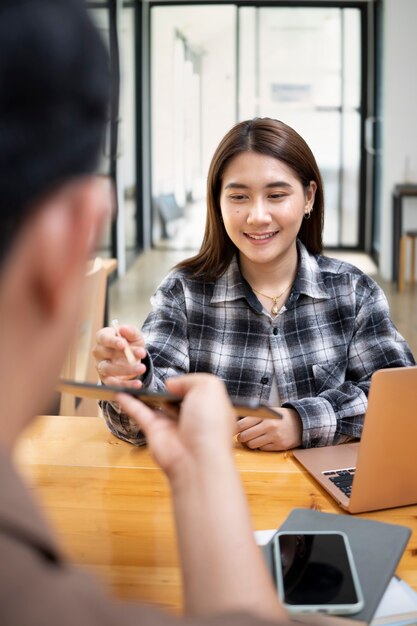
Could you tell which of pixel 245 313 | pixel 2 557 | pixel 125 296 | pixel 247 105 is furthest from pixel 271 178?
pixel 247 105

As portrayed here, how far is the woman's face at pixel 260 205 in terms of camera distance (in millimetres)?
1888

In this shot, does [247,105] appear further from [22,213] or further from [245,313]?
[22,213]

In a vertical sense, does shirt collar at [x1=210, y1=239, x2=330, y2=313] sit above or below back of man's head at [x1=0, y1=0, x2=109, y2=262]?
below

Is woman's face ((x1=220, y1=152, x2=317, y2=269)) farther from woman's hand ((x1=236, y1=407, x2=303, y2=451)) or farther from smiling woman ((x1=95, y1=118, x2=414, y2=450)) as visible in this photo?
woman's hand ((x1=236, y1=407, x2=303, y2=451))

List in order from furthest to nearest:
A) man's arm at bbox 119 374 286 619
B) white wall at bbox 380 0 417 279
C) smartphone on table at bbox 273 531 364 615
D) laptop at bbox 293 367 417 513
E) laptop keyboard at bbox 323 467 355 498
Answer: white wall at bbox 380 0 417 279 → laptop keyboard at bbox 323 467 355 498 → laptop at bbox 293 367 417 513 → smartphone on table at bbox 273 531 364 615 → man's arm at bbox 119 374 286 619

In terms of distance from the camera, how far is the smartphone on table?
0.92 meters

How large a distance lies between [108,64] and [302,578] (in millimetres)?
699

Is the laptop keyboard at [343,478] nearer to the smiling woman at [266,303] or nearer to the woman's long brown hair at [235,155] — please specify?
the smiling woman at [266,303]

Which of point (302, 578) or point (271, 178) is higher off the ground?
point (271, 178)

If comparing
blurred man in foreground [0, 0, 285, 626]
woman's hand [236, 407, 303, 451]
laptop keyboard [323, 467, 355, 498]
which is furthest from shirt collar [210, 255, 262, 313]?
blurred man in foreground [0, 0, 285, 626]

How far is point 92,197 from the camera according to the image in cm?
43

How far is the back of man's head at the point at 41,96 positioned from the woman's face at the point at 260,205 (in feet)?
4.78

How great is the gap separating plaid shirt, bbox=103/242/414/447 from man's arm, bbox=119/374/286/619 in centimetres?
107

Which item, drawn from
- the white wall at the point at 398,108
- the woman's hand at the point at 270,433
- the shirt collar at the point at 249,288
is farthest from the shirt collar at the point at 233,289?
the white wall at the point at 398,108
